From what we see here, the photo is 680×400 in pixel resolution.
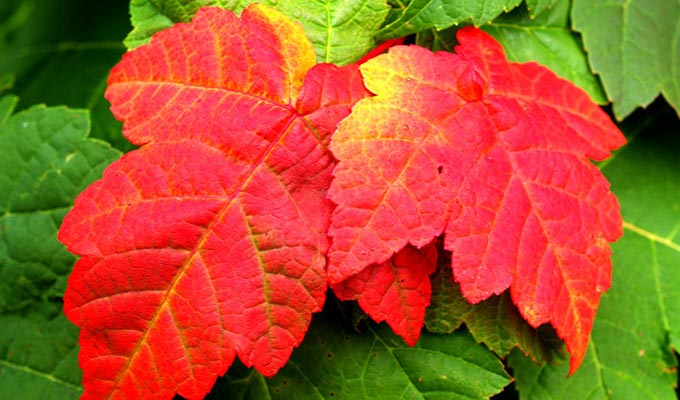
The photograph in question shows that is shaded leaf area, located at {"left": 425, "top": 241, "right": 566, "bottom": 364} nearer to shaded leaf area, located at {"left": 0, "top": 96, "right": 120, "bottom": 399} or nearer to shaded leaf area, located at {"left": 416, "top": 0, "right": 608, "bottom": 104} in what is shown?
shaded leaf area, located at {"left": 416, "top": 0, "right": 608, "bottom": 104}

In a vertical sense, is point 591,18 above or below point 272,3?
below

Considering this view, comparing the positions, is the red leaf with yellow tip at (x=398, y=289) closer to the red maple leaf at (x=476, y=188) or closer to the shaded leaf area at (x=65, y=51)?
the red maple leaf at (x=476, y=188)

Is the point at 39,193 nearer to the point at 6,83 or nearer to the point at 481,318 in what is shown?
the point at 6,83

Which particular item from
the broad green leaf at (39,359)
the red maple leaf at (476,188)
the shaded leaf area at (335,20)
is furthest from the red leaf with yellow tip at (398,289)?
the broad green leaf at (39,359)

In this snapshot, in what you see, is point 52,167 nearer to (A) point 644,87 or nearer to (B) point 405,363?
(B) point 405,363

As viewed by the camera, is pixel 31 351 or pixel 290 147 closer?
pixel 290 147

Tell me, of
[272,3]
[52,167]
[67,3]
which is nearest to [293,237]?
[272,3]
